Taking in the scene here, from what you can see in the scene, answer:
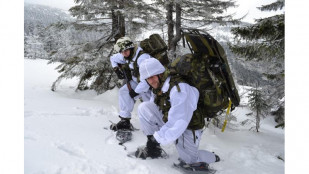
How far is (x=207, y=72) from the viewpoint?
3447mm

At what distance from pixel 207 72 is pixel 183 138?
1258 millimetres

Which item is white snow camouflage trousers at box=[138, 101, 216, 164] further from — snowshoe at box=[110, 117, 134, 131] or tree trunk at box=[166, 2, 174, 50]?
tree trunk at box=[166, 2, 174, 50]

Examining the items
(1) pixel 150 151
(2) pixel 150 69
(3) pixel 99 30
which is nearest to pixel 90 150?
(1) pixel 150 151

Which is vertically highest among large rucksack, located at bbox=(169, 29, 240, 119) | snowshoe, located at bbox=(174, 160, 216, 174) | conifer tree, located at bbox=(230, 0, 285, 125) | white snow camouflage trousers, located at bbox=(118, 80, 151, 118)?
conifer tree, located at bbox=(230, 0, 285, 125)

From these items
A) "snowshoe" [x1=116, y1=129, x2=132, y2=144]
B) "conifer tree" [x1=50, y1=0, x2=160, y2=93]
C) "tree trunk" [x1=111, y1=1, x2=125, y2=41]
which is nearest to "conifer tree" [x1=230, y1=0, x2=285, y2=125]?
"snowshoe" [x1=116, y1=129, x2=132, y2=144]

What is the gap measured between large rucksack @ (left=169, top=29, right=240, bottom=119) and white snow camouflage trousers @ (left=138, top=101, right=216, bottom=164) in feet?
1.65

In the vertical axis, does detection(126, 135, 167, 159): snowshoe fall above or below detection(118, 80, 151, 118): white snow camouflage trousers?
below

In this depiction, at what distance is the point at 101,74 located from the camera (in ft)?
29.4

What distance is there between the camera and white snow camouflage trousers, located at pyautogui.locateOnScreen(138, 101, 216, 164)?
355 cm

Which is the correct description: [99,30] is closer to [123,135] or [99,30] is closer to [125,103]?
Result: [125,103]

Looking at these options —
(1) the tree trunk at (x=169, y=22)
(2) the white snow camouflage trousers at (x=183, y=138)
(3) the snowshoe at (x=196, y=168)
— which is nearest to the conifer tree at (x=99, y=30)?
(1) the tree trunk at (x=169, y=22)
